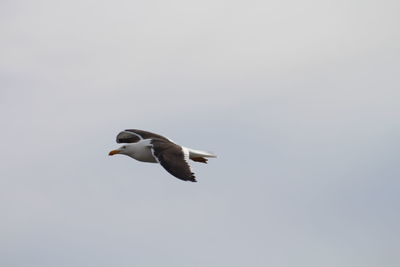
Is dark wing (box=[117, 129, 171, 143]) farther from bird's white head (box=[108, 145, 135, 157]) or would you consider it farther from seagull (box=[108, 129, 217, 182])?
bird's white head (box=[108, 145, 135, 157])

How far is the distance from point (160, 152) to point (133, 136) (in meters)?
5.23

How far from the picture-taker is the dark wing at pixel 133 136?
1831 inches

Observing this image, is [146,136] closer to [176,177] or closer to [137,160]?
[137,160]

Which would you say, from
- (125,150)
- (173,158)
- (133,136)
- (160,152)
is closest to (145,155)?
(125,150)

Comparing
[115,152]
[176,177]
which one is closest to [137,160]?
[115,152]

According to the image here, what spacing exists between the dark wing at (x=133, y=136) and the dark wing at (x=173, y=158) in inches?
75.8

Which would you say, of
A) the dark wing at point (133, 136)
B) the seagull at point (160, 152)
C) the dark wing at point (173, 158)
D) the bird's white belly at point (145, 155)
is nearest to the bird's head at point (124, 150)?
the seagull at point (160, 152)

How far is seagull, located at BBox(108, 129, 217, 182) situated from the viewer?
40.2 m

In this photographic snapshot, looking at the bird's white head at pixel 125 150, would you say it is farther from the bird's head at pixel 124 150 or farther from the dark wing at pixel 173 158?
the dark wing at pixel 173 158

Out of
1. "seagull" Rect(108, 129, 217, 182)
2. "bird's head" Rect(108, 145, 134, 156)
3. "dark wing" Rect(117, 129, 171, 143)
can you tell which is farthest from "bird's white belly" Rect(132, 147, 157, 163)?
"dark wing" Rect(117, 129, 171, 143)

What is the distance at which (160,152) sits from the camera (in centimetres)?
4228

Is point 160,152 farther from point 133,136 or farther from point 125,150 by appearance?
point 133,136

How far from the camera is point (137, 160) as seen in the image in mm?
44906

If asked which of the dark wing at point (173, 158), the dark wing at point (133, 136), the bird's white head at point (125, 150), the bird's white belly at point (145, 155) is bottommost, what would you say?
the dark wing at point (173, 158)
